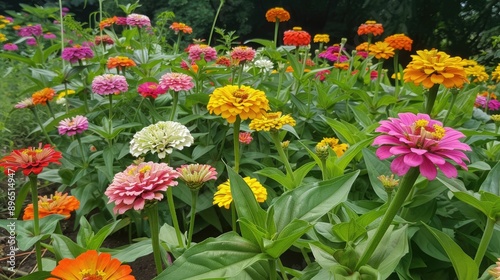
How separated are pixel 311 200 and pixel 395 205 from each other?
0.58ft

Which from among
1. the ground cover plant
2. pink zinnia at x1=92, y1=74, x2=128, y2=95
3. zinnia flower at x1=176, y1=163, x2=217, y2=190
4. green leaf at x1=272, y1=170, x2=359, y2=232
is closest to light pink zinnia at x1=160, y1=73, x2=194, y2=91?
the ground cover plant

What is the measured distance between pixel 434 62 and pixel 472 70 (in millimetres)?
781

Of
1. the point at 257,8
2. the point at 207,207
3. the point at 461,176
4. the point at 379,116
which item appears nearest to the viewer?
the point at 461,176

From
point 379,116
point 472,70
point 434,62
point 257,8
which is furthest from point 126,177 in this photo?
point 257,8

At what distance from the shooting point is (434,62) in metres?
0.95

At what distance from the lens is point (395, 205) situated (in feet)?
2.12

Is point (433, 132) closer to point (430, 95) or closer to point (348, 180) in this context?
point (348, 180)

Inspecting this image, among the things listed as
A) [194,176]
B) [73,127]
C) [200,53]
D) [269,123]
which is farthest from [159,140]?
[200,53]

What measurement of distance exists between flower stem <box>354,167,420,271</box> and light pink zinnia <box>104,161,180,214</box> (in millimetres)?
358

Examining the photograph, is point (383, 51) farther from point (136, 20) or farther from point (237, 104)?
point (136, 20)

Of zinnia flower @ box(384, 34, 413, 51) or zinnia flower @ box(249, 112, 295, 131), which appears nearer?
zinnia flower @ box(249, 112, 295, 131)

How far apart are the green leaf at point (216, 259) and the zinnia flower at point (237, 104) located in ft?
1.21

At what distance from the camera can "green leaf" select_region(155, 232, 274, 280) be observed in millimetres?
650

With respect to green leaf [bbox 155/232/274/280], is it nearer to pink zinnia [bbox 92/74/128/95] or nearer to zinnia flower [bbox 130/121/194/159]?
zinnia flower [bbox 130/121/194/159]
